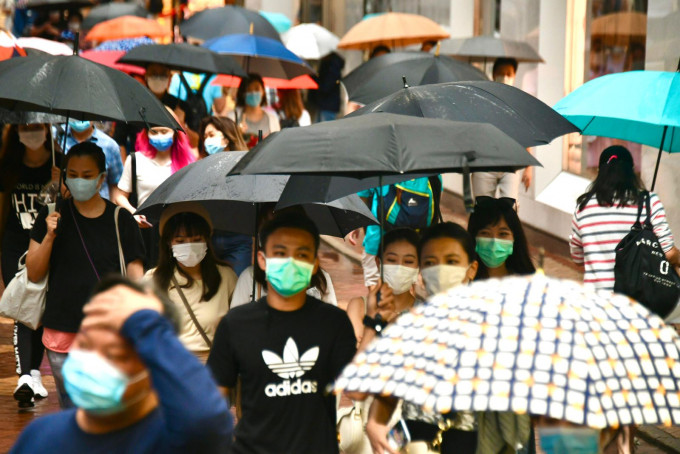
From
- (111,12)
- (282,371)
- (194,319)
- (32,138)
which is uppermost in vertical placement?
(111,12)

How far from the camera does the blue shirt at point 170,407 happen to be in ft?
9.73

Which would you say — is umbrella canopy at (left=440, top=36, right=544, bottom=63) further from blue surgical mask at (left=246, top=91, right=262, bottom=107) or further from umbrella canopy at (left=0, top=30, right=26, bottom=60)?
umbrella canopy at (left=0, top=30, right=26, bottom=60)

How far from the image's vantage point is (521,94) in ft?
23.7

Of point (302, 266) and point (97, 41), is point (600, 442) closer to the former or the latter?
point (302, 266)

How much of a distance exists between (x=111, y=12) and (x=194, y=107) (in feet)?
29.9

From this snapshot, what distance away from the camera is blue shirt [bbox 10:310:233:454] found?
2.96 meters

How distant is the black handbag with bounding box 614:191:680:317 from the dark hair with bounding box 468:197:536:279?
1.21 m

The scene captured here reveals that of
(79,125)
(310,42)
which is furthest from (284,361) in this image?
(310,42)

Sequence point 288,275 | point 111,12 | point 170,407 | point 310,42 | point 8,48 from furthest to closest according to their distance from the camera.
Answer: point 111,12 → point 310,42 → point 8,48 → point 288,275 → point 170,407

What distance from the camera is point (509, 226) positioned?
6434mm

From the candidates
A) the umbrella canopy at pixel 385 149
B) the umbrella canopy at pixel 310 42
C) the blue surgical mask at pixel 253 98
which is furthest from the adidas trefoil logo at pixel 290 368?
the umbrella canopy at pixel 310 42

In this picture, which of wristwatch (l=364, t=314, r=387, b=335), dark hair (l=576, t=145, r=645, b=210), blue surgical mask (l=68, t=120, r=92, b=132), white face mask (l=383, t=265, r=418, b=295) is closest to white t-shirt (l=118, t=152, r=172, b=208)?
blue surgical mask (l=68, t=120, r=92, b=132)

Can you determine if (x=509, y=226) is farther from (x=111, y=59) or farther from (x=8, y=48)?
(x=111, y=59)

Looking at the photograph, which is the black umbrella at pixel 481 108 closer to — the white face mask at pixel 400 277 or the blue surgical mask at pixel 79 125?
the white face mask at pixel 400 277
